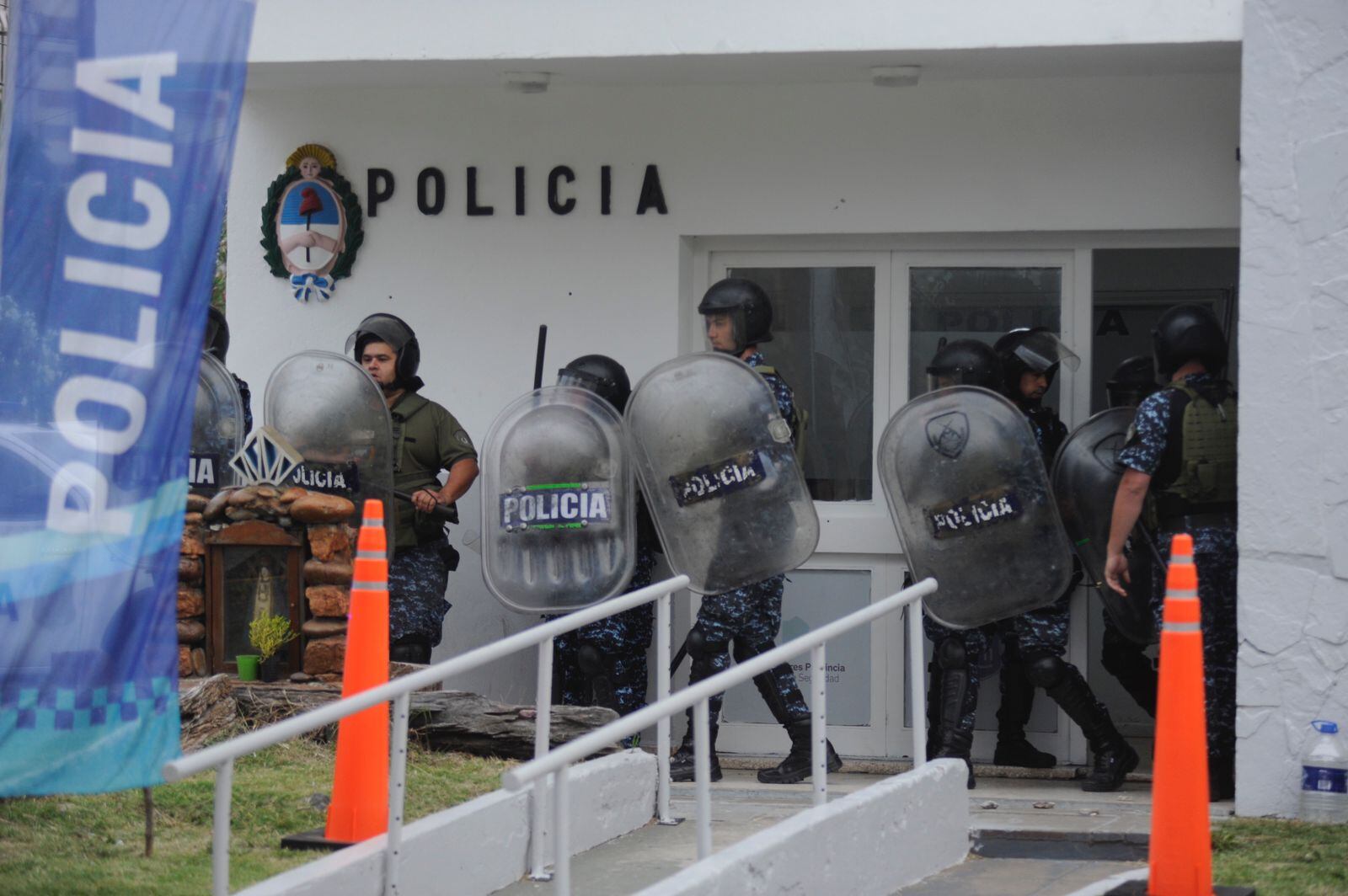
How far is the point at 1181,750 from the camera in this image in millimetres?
4586

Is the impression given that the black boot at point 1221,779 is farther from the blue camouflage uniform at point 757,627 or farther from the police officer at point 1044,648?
the blue camouflage uniform at point 757,627

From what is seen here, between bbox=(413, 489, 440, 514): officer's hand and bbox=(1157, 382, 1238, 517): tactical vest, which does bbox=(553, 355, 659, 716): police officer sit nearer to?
bbox=(413, 489, 440, 514): officer's hand

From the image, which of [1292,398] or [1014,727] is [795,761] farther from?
[1292,398]

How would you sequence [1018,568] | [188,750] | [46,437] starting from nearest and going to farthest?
[46,437]
[188,750]
[1018,568]

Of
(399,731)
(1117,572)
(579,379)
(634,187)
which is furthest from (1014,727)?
(399,731)

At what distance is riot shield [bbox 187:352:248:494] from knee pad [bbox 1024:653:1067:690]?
10.8 ft

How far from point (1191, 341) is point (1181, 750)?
2791mm

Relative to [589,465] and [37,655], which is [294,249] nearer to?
[589,465]

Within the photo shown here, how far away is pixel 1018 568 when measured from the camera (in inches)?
283

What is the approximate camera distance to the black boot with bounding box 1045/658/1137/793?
7293 millimetres

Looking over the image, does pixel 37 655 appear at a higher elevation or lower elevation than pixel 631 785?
higher

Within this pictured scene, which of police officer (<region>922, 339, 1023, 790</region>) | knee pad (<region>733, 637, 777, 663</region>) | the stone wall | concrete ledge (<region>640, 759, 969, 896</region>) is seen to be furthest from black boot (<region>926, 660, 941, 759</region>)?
the stone wall

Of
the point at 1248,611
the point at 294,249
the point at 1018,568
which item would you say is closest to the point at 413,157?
the point at 294,249

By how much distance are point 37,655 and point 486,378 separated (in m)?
4.39
